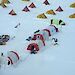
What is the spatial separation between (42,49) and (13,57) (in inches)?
15.1

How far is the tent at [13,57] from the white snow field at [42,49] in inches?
1.6

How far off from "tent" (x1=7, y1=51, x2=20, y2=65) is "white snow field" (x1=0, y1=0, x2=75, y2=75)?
0.14 ft

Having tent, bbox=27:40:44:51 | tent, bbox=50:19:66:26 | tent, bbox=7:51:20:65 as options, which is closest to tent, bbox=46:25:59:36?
tent, bbox=50:19:66:26

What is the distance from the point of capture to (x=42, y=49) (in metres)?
3.55

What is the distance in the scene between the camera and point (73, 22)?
14.2 feet

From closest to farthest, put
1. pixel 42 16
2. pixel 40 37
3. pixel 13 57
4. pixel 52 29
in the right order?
pixel 13 57
pixel 40 37
pixel 52 29
pixel 42 16

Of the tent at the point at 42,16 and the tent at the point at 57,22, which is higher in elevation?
the tent at the point at 42,16

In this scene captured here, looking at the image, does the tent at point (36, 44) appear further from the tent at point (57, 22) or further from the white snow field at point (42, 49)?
the tent at point (57, 22)

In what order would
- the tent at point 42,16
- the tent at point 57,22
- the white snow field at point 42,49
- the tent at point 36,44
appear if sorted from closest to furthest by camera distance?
the white snow field at point 42,49
the tent at point 36,44
the tent at point 57,22
the tent at point 42,16

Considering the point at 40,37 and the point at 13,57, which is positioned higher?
the point at 40,37

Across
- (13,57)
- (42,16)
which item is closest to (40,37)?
(13,57)

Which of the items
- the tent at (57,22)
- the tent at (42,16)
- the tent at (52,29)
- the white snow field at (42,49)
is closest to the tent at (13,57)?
the white snow field at (42,49)

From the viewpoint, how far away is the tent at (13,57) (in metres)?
3.22

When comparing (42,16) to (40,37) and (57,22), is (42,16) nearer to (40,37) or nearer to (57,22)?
(57,22)
